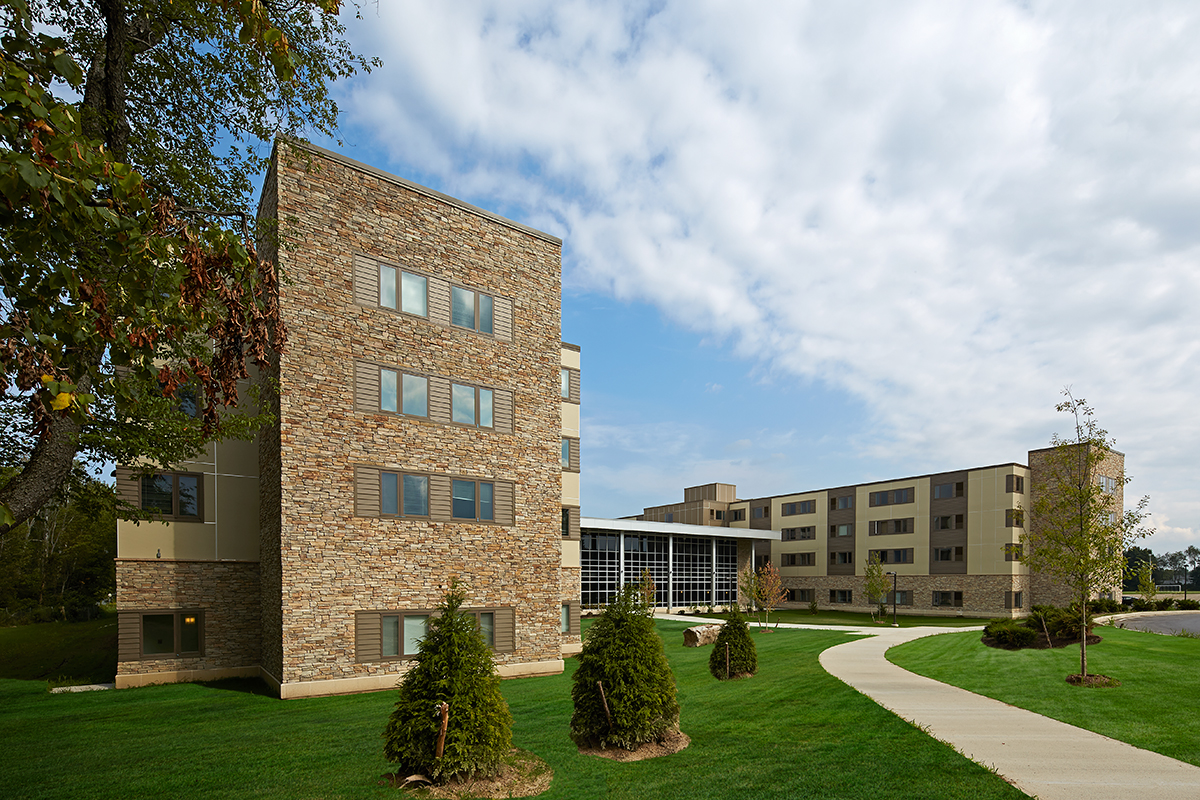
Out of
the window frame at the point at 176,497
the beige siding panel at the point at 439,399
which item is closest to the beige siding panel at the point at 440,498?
the beige siding panel at the point at 439,399

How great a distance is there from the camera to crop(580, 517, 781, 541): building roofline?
4934 centimetres

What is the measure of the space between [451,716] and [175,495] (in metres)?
14.1

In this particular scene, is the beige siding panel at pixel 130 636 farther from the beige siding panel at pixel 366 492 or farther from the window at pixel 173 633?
the beige siding panel at pixel 366 492

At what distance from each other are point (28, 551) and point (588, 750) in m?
52.1

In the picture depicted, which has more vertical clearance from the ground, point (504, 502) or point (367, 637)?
point (504, 502)

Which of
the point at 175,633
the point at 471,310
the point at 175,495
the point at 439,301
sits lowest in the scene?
the point at 175,633

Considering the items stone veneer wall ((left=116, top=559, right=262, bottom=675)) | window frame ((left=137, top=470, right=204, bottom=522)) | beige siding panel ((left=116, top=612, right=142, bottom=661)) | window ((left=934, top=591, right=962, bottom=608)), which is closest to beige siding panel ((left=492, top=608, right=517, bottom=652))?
stone veneer wall ((left=116, top=559, right=262, bottom=675))

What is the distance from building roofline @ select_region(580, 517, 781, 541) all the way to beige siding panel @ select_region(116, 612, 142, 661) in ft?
103

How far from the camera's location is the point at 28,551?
45.4 metres

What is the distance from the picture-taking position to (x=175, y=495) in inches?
746

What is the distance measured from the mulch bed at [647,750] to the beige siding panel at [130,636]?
45.8ft

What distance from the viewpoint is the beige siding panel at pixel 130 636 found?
58.5 feet

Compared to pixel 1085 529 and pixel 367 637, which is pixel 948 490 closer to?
pixel 1085 529

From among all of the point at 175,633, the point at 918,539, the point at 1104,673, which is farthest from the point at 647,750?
the point at 918,539
